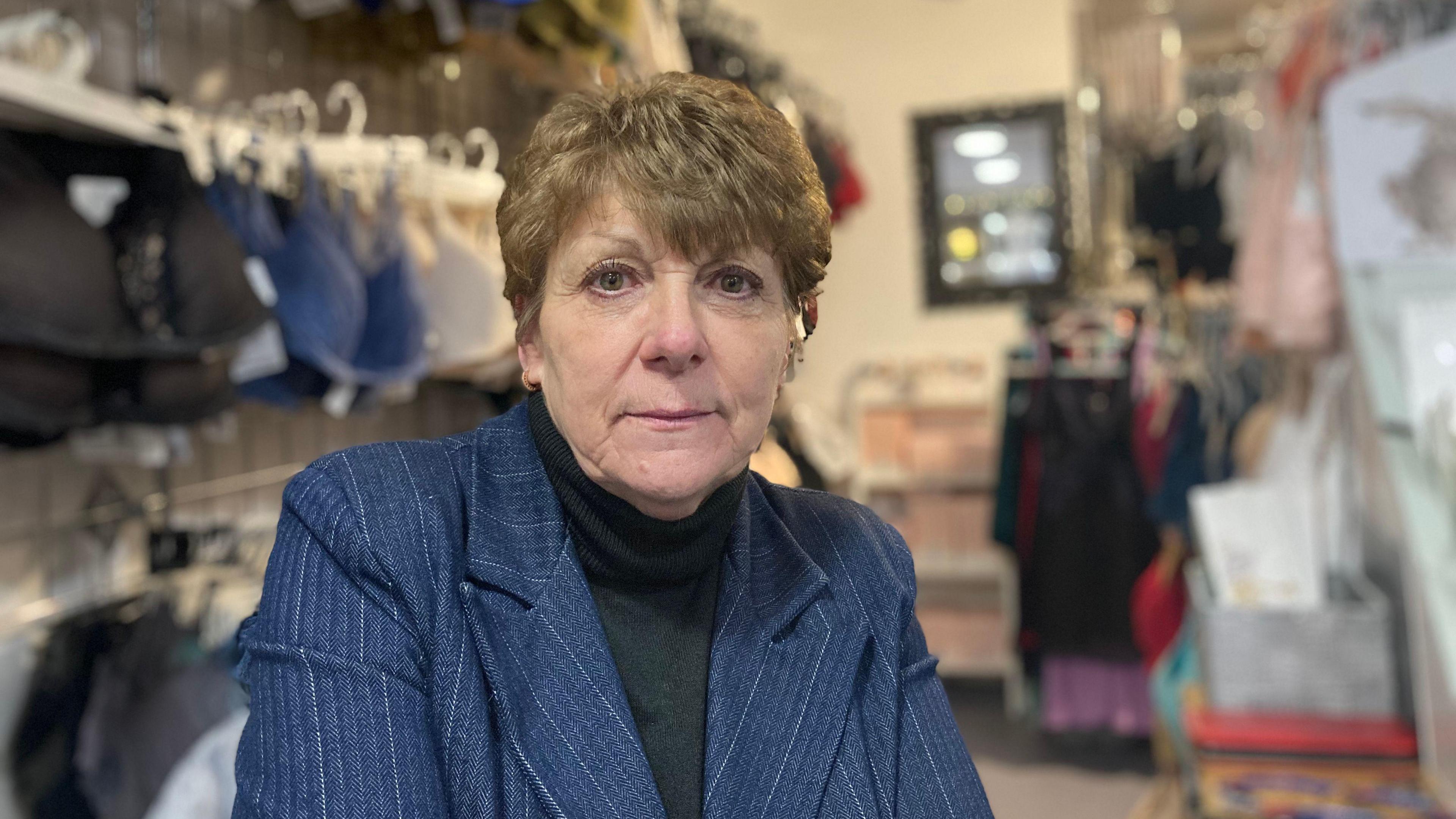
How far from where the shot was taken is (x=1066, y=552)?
399cm

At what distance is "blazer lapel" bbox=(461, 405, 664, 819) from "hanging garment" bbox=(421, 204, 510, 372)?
4.59ft

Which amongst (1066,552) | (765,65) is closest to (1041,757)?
(1066,552)

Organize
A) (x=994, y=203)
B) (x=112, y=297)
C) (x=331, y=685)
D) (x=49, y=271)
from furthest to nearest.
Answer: (x=994, y=203), (x=112, y=297), (x=49, y=271), (x=331, y=685)

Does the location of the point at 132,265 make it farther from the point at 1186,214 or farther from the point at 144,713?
the point at 1186,214

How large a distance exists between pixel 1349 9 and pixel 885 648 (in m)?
1.77

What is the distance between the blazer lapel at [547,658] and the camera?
83 cm

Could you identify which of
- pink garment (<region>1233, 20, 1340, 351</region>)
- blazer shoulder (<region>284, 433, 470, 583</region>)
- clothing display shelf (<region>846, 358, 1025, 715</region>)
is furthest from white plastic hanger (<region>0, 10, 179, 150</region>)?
clothing display shelf (<region>846, 358, 1025, 715</region>)

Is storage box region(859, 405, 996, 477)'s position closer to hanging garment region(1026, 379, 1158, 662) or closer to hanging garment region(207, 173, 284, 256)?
hanging garment region(1026, 379, 1158, 662)

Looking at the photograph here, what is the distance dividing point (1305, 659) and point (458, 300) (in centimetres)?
191

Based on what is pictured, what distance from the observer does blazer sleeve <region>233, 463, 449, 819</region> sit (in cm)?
74

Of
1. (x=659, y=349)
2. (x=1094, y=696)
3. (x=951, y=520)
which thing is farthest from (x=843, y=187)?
(x=659, y=349)

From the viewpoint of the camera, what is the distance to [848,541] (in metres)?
1.05

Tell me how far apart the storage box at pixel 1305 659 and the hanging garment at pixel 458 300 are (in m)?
1.65

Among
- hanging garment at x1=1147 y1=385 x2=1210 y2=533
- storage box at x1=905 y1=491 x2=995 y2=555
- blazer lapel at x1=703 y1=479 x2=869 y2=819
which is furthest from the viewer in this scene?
storage box at x1=905 y1=491 x2=995 y2=555
